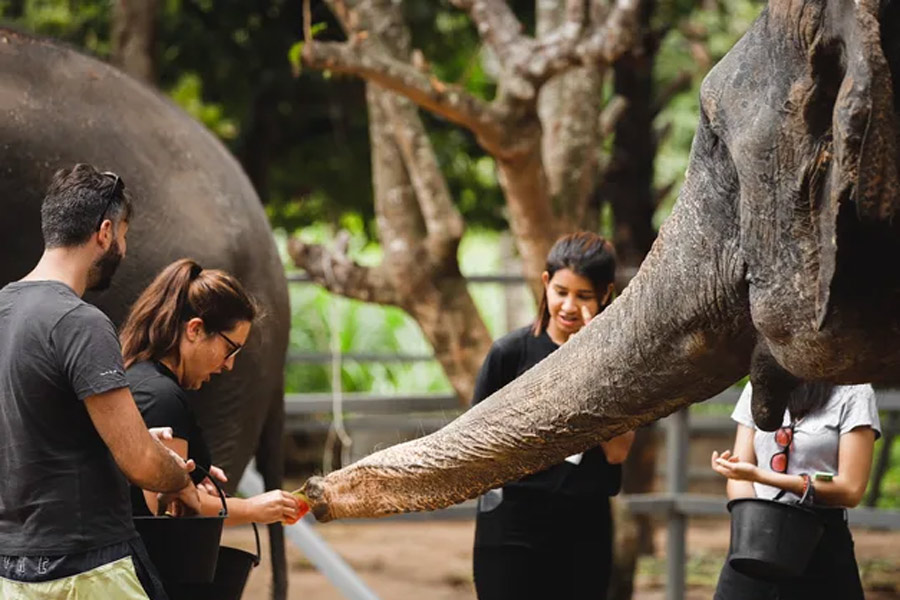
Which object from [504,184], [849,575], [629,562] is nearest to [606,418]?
[849,575]

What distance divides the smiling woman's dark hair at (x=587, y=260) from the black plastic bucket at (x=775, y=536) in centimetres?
79

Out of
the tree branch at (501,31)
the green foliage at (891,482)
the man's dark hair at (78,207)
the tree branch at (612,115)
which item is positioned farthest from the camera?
the green foliage at (891,482)

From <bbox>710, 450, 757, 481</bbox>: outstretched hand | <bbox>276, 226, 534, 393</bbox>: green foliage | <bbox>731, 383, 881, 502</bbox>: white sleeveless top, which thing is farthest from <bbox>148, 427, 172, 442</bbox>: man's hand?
<bbox>276, 226, 534, 393</bbox>: green foliage

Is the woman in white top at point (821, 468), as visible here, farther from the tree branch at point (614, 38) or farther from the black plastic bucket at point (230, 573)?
the tree branch at point (614, 38)

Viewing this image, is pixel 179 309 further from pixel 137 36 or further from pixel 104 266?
pixel 137 36

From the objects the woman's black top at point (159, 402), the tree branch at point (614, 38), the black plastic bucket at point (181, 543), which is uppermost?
the tree branch at point (614, 38)

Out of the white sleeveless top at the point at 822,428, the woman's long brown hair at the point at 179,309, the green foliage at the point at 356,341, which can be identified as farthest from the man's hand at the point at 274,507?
the green foliage at the point at 356,341

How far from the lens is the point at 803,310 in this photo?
239cm

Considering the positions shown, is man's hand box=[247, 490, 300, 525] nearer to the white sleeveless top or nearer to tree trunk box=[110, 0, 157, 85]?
the white sleeveless top

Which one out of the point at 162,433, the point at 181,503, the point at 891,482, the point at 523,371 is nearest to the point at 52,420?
the point at 162,433

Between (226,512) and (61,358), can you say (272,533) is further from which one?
(61,358)

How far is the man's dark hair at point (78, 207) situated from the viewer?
3.08m

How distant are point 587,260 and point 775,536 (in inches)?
36.8

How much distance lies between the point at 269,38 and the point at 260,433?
3707 millimetres
